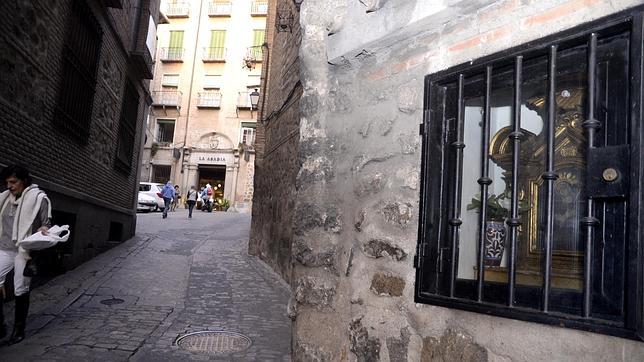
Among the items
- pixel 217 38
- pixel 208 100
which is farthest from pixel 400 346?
pixel 217 38

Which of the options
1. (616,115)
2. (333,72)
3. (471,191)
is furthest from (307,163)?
(616,115)

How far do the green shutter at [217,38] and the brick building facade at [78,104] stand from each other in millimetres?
19882

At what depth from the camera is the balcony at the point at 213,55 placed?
3091 centimetres

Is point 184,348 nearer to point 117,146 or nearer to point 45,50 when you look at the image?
point 45,50

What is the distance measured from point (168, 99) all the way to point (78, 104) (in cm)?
2419

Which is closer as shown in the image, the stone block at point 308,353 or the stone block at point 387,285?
the stone block at point 387,285

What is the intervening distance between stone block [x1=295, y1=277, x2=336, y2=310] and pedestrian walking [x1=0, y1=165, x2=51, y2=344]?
9.18 feet

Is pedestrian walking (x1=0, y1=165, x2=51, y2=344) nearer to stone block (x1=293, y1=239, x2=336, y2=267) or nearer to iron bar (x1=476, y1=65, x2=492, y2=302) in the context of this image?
stone block (x1=293, y1=239, x2=336, y2=267)

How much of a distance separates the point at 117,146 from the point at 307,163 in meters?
8.44

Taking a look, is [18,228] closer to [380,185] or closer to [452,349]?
[380,185]

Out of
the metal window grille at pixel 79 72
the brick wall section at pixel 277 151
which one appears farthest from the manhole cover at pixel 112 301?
the metal window grille at pixel 79 72

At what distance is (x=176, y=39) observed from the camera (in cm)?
3180

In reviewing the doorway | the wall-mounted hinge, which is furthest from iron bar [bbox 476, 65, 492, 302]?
the doorway

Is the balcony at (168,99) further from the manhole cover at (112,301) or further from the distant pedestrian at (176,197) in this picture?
the manhole cover at (112,301)
